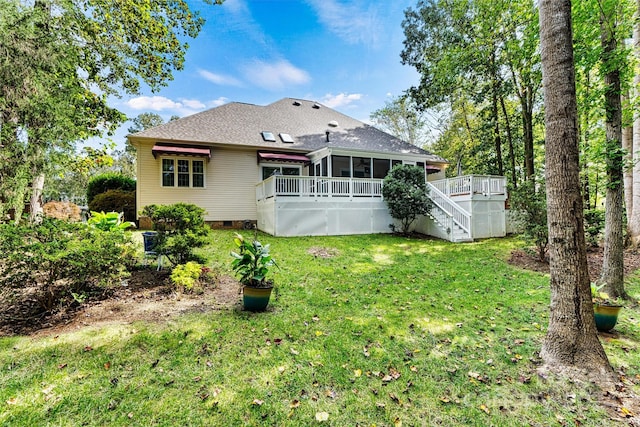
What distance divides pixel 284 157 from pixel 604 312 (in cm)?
1119

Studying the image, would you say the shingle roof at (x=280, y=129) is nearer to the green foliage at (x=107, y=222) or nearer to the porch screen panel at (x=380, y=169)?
the porch screen panel at (x=380, y=169)

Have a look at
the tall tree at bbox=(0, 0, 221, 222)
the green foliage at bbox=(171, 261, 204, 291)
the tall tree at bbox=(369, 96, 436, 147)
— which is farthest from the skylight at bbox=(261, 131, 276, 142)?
the tall tree at bbox=(369, 96, 436, 147)

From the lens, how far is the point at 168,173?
39.1 feet

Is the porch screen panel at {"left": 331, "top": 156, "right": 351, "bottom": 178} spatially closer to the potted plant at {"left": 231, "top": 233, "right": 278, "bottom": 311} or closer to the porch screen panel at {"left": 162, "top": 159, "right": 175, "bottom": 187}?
the porch screen panel at {"left": 162, "top": 159, "right": 175, "bottom": 187}

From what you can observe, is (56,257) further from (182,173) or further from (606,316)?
(182,173)

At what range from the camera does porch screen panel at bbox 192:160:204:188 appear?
40.2 ft

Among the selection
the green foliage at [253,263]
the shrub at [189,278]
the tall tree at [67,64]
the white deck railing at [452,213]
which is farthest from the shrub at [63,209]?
the white deck railing at [452,213]

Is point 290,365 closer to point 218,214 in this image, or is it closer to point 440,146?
point 218,214

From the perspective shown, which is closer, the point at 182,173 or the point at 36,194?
the point at 36,194

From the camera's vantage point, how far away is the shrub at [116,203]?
12414mm

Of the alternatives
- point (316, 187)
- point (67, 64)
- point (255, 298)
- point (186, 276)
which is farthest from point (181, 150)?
point (255, 298)

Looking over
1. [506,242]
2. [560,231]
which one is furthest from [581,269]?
[506,242]

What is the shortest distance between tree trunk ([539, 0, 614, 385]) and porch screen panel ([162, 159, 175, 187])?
12.5 meters

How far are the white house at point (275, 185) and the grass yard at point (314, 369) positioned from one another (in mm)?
6319
